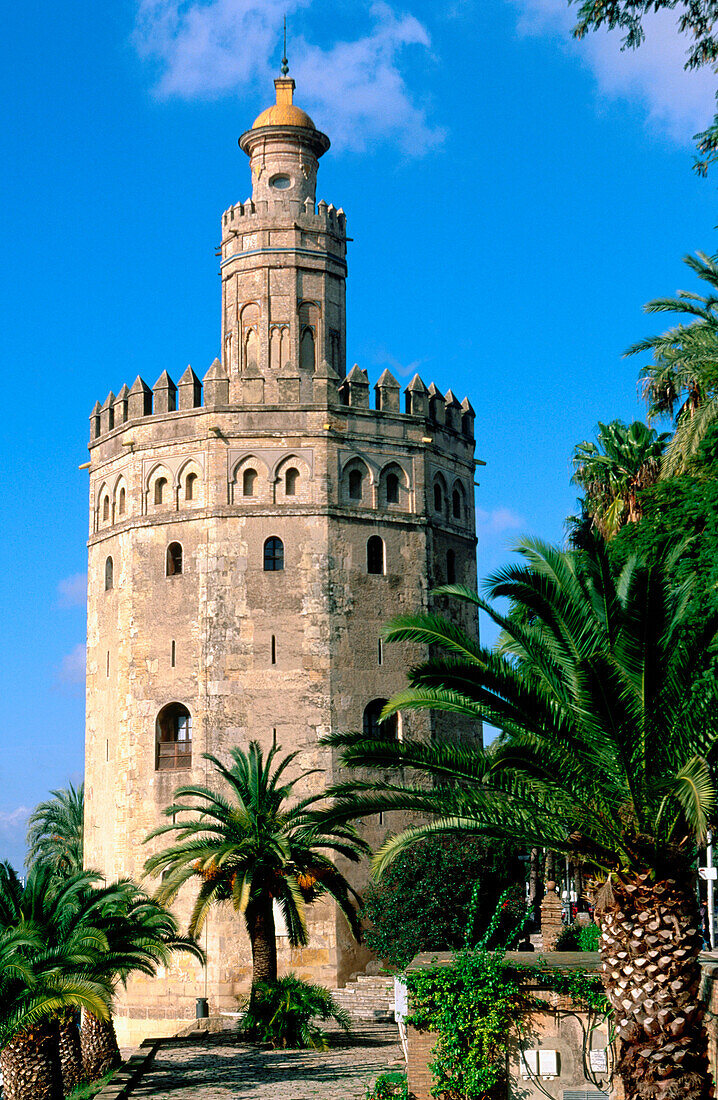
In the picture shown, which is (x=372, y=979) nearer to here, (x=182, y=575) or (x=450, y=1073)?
(x=182, y=575)

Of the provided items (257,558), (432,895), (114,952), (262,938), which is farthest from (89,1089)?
(257,558)

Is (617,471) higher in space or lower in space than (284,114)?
lower

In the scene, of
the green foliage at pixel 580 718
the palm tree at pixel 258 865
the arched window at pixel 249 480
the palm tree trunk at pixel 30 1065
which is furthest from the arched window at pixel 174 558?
the green foliage at pixel 580 718

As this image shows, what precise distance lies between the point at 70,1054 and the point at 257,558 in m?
12.7

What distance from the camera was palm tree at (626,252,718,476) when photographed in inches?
772

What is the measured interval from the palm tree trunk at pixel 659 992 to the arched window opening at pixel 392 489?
67.4 ft

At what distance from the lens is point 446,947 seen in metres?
26.0

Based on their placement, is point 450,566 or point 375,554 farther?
point 450,566

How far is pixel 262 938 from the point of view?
79.2 feet

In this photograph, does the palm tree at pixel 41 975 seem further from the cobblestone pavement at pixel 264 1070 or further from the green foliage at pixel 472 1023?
the green foliage at pixel 472 1023

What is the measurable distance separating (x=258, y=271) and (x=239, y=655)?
9988 mm

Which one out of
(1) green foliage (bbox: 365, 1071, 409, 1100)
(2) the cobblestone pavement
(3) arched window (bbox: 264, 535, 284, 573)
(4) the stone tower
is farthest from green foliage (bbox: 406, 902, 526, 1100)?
(3) arched window (bbox: 264, 535, 284, 573)

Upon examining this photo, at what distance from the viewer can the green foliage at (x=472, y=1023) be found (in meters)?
14.2

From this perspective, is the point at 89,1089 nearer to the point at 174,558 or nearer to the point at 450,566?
the point at 174,558
